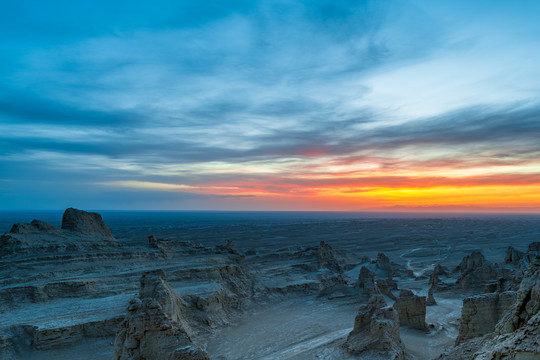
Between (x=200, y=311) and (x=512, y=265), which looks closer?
(x=200, y=311)

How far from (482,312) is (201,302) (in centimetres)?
1958

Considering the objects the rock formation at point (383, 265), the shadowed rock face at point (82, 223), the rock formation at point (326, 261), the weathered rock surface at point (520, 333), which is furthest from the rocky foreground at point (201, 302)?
the rock formation at point (383, 265)

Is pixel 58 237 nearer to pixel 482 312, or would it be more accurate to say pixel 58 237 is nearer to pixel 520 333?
pixel 482 312

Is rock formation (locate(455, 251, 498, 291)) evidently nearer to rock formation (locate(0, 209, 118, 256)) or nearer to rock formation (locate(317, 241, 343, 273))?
rock formation (locate(317, 241, 343, 273))

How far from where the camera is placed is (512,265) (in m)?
44.4

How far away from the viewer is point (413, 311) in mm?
22953

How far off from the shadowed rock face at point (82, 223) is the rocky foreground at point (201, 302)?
0.14 meters

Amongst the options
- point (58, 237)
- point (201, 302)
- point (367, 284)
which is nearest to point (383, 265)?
point (367, 284)

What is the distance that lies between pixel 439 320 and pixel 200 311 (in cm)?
1947

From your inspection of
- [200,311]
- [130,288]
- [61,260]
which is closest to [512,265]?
[200,311]

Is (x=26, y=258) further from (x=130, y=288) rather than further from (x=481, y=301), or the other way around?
(x=481, y=301)

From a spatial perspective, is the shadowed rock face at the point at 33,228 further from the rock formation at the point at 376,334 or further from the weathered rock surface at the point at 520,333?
the weathered rock surface at the point at 520,333

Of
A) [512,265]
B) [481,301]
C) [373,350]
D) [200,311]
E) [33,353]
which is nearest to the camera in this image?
[481,301]

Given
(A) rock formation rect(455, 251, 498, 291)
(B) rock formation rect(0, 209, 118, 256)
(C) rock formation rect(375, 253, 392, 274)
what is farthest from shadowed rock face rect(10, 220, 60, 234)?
(A) rock formation rect(455, 251, 498, 291)
